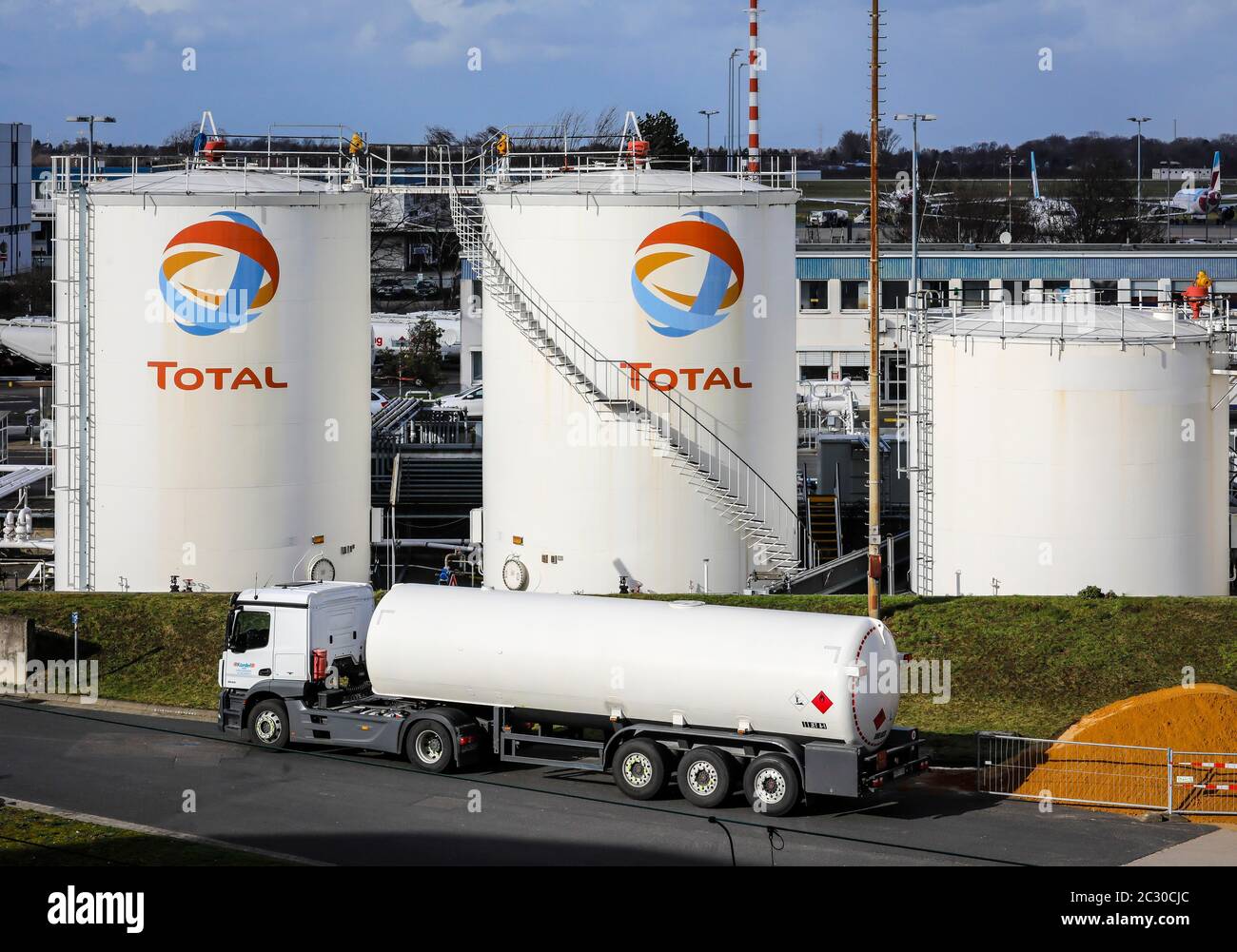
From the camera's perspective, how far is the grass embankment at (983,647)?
31484 millimetres

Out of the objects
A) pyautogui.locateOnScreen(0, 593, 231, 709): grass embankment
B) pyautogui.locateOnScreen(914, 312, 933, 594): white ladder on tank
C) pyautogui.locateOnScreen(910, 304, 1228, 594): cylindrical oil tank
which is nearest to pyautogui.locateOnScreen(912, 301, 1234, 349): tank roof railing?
pyautogui.locateOnScreen(910, 304, 1228, 594): cylindrical oil tank

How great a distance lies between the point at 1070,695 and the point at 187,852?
1604 cm

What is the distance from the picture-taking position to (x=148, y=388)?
39469 mm

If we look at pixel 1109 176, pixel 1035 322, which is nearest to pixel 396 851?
pixel 1035 322

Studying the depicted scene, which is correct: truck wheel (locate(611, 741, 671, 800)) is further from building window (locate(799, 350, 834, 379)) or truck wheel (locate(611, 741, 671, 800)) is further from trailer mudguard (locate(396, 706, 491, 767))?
building window (locate(799, 350, 834, 379))

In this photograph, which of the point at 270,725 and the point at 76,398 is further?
the point at 76,398

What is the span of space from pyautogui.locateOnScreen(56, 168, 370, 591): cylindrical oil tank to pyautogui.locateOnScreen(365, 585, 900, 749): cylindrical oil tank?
41.2 feet

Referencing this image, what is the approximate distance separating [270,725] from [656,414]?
1257cm

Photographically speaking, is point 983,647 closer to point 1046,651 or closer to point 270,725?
point 1046,651

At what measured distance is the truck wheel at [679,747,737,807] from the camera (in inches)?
997

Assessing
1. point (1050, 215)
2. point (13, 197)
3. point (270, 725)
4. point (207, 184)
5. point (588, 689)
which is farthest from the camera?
point (13, 197)

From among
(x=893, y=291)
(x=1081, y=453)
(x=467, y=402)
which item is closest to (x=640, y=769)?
(x=1081, y=453)

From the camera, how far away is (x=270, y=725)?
29.4 metres

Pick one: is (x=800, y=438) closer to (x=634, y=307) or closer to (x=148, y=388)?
(x=634, y=307)
